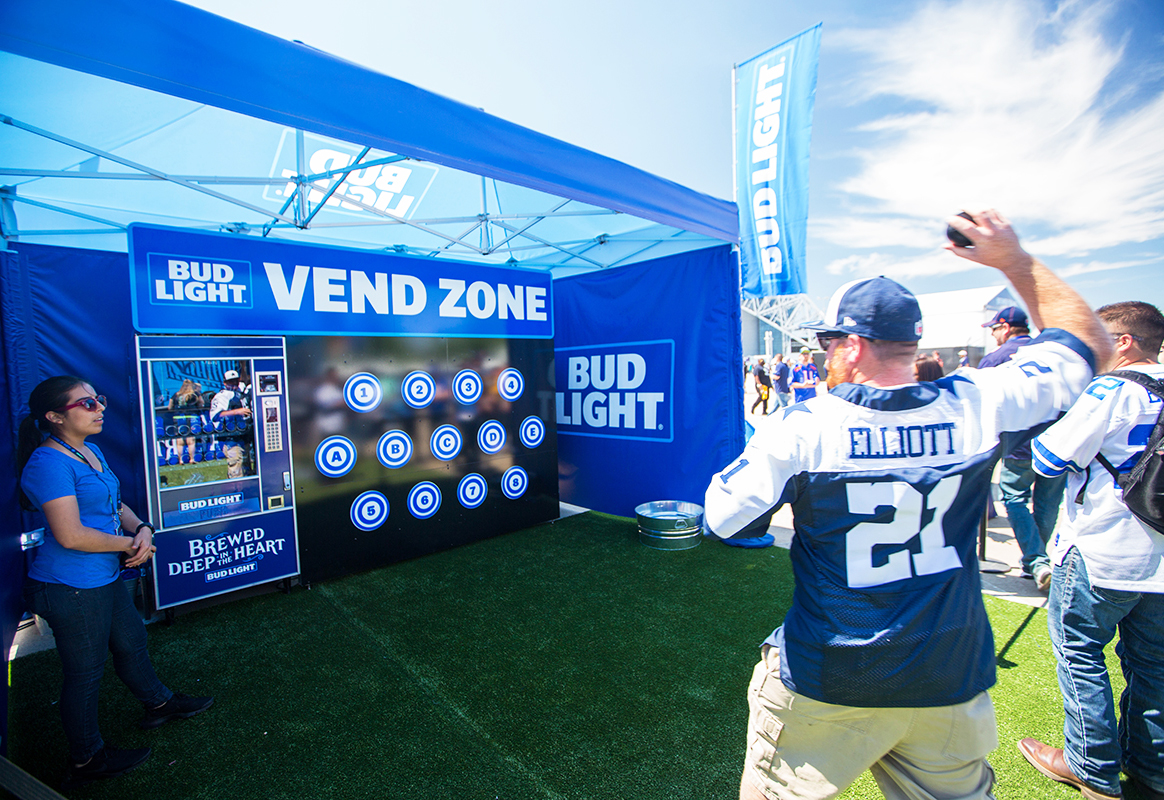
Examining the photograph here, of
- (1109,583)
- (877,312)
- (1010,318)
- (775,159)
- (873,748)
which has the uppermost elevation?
(775,159)

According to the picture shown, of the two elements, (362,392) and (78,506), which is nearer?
(78,506)

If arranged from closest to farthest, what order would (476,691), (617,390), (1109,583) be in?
(1109,583) < (476,691) < (617,390)

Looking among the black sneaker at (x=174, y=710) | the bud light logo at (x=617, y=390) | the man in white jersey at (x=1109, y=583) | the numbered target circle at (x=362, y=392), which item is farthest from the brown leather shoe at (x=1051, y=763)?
the numbered target circle at (x=362, y=392)

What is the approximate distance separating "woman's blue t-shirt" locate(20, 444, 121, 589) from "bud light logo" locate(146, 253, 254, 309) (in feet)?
5.50

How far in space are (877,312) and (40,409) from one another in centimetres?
299

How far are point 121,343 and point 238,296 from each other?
4.86 feet

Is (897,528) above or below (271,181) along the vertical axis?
below

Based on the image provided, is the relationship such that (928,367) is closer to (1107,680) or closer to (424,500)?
(1107,680)

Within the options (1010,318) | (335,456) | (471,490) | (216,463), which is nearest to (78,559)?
(216,463)

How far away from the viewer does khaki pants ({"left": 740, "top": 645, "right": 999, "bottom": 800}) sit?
1.20 m

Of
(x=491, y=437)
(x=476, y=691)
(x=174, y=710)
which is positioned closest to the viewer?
(x=174, y=710)

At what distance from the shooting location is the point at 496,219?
5301mm

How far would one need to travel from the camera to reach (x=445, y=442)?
15.4 feet

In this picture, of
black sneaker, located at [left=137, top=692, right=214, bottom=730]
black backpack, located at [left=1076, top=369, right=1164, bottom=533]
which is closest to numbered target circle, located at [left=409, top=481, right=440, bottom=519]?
black sneaker, located at [left=137, top=692, right=214, bottom=730]
